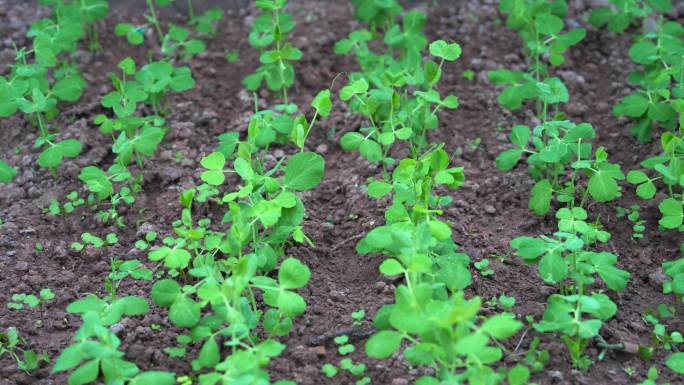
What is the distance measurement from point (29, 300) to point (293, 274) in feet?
3.23

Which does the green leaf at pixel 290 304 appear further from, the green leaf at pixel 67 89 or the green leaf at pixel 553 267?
the green leaf at pixel 67 89

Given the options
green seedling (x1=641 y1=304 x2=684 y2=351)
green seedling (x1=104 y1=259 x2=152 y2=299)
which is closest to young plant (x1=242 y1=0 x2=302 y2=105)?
green seedling (x1=104 y1=259 x2=152 y2=299)

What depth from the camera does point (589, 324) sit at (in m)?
2.71

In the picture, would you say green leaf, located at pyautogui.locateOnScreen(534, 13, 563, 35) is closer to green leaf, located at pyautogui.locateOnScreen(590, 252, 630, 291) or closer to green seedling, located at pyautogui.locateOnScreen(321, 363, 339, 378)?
green leaf, located at pyautogui.locateOnScreen(590, 252, 630, 291)

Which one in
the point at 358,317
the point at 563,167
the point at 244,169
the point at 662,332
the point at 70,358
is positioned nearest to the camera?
the point at 70,358

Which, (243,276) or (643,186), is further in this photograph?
(643,186)

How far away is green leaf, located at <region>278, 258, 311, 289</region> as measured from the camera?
2.80 m

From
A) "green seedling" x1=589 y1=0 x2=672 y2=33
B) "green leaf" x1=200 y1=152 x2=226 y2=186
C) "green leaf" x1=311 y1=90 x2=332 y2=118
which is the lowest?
"green seedling" x1=589 y1=0 x2=672 y2=33

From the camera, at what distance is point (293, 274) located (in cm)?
281

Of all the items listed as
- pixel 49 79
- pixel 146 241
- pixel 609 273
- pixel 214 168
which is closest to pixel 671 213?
pixel 609 273

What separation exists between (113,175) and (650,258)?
207 cm

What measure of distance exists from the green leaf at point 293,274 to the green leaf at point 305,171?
0.43 meters

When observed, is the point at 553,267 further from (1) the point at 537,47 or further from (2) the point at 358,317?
(1) the point at 537,47

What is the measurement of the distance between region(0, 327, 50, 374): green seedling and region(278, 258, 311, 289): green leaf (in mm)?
799
